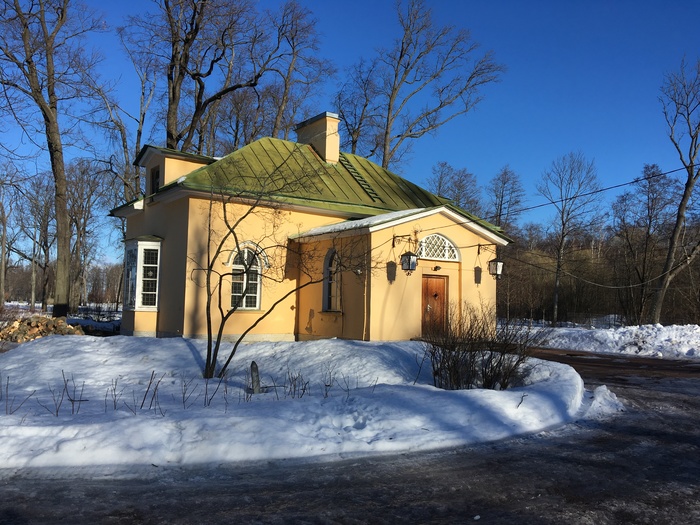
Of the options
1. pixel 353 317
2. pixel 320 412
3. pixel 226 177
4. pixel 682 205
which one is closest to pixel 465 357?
pixel 320 412

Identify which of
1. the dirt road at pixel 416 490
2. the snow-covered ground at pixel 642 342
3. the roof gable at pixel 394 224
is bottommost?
the dirt road at pixel 416 490

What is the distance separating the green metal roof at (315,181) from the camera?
15.4m

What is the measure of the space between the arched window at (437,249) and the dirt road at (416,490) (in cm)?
917

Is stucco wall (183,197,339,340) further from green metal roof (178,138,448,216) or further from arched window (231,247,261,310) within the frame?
green metal roof (178,138,448,216)

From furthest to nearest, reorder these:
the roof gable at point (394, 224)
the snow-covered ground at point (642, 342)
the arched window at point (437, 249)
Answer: the snow-covered ground at point (642, 342) < the arched window at point (437, 249) < the roof gable at point (394, 224)

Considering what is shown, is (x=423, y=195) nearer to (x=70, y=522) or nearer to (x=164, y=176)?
(x=164, y=176)

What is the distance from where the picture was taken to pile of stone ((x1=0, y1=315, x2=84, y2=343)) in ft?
51.8

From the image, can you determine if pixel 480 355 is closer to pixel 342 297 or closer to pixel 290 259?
pixel 342 297

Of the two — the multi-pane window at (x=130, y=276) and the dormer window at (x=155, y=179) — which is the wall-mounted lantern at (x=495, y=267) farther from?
the dormer window at (x=155, y=179)

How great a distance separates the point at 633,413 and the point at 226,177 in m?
12.0

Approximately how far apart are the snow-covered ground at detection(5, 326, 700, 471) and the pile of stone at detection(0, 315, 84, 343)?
501cm

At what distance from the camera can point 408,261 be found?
1407 cm

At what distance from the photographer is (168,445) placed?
5129 mm

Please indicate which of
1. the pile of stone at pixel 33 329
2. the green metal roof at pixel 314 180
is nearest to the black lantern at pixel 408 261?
the green metal roof at pixel 314 180
